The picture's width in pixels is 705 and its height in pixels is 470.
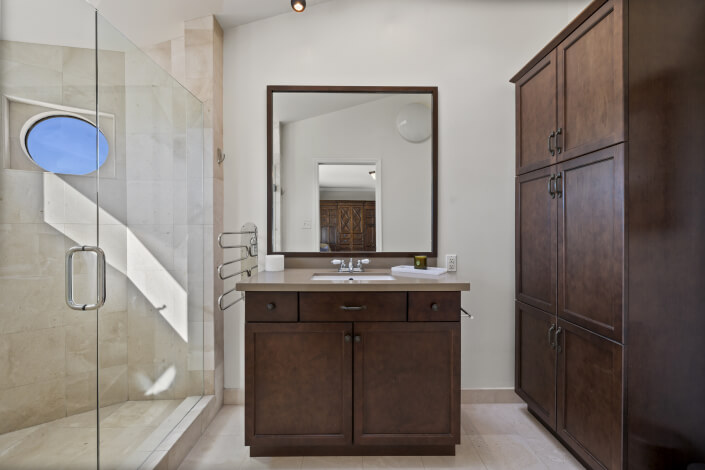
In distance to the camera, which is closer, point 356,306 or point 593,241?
point 593,241

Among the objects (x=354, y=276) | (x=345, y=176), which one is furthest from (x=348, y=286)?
(x=345, y=176)

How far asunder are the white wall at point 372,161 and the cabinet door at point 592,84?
0.81 metres

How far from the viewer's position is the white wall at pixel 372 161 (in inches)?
89.6

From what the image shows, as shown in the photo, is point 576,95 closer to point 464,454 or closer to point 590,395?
point 590,395

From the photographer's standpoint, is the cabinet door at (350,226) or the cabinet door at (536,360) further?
the cabinet door at (350,226)

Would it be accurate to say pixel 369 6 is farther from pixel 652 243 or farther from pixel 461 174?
pixel 652 243

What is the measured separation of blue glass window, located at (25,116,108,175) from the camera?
150 cm

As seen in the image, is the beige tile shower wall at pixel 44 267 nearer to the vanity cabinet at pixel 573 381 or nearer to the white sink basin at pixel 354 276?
the white sink basin at pixel 354 276

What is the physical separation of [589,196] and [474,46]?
4.42 ft

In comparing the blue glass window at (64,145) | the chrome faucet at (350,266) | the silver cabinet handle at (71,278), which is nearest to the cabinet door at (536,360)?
the chrome faucet at (350,266)

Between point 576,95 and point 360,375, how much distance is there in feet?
5.52

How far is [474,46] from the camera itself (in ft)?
7.56

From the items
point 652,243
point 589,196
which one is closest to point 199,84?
point 589,196

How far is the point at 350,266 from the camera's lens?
7.18 ft
